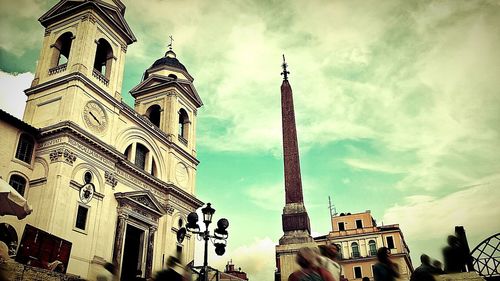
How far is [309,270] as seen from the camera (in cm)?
532

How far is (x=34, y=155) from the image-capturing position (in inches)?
740

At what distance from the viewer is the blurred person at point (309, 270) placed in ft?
17.1

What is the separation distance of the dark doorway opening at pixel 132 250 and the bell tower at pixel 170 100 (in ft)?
23.7

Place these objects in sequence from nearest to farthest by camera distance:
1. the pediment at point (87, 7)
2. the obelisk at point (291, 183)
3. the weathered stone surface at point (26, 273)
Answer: the weathered stone surface at point (26, 273)
the obelisk at point (291, 183)
the pediment at point (87, 7)

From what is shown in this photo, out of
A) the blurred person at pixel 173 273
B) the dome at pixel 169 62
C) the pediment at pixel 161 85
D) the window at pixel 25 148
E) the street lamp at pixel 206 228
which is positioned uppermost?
the dome at pixel 169 62

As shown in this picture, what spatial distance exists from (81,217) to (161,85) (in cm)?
1265

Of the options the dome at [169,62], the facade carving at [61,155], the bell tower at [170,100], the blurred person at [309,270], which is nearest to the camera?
the blurred person at [309,270]

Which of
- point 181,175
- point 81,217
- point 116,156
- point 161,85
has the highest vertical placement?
point 161,85

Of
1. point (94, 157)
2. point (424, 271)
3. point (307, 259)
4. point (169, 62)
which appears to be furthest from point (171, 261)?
point (169, 62)

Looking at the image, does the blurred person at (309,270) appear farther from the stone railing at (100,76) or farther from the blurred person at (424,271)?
the stone railing at (100,76)

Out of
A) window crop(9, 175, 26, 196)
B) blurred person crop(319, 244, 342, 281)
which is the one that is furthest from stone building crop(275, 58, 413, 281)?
window crop(9, 175, 26, 196)

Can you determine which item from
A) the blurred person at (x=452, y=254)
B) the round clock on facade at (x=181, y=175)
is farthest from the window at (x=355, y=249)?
the blurred person at (x=452, y=254)

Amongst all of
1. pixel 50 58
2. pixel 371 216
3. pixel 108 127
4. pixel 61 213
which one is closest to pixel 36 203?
pixel 61 213

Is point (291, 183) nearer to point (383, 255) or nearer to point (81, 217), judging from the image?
point (81, 217)
